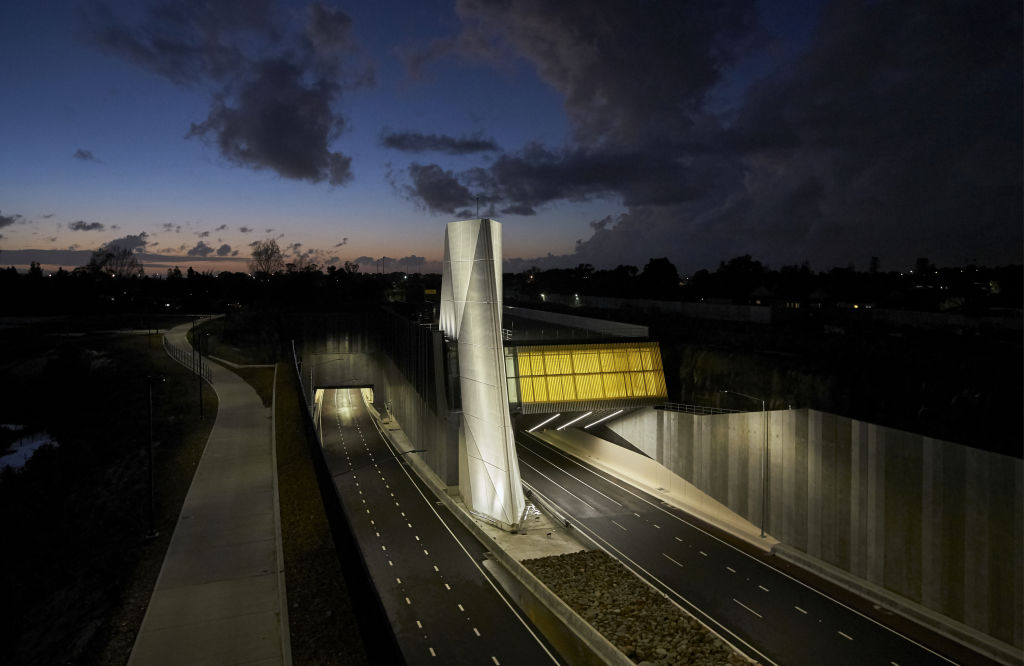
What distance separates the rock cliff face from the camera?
15.2 metres

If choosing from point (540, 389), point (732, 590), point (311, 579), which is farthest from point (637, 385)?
point (311, 579)

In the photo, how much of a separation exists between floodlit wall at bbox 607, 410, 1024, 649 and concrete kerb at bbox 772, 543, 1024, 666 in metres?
0.21

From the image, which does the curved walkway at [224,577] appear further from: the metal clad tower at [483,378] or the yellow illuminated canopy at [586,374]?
the yellow illuminated canopy at [586,374]

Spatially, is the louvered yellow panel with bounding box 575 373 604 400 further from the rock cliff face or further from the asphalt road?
the rock cliff face

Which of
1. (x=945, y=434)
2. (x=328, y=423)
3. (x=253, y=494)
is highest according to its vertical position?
(x=945, y=434)

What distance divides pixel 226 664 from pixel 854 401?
22.1m

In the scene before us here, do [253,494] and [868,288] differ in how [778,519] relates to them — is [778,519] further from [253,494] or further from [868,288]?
[868,288]

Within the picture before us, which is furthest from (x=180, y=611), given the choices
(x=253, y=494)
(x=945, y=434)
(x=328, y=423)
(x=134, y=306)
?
(x=134, y=306)

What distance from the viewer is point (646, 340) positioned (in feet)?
113

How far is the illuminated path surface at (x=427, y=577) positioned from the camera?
1595cm

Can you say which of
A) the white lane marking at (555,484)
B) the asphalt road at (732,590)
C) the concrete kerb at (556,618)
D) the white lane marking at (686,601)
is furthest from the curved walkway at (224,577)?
the white lane marking at (555,484)

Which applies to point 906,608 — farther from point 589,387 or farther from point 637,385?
point 589,387

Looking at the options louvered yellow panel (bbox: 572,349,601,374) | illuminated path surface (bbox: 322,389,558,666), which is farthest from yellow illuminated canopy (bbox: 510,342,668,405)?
illuminated path surface (bbox: 322,389,558,666)

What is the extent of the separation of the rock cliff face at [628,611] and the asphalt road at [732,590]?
3.22 ft
